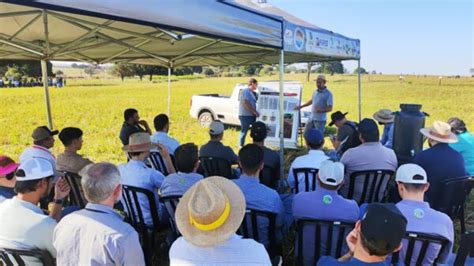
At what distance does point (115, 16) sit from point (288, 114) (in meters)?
6.79

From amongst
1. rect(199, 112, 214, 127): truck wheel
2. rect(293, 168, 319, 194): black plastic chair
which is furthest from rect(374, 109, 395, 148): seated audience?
rect(199, 112, 214, 127): truck wheel

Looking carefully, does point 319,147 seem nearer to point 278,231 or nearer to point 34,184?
point 278,231

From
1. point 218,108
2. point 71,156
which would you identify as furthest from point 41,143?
point 218,108

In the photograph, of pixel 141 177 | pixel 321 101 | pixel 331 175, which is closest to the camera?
pixel 331 175

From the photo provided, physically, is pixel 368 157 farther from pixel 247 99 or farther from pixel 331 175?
pixel 247 99

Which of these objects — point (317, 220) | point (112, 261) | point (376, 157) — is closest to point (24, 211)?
point (112, 261)

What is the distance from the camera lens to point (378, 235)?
159cm

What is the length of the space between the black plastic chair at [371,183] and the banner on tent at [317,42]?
5.47ft

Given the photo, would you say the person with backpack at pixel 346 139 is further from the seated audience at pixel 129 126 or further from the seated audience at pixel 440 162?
the seated audience at pixel 129 126

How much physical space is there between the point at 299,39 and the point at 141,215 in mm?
2834

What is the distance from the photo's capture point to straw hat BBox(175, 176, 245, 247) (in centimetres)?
157

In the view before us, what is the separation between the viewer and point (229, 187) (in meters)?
1.75

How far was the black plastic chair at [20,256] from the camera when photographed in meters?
2.12

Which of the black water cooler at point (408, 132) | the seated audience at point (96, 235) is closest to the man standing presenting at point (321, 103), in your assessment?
Result: the black water cooler at point (408, 132)
